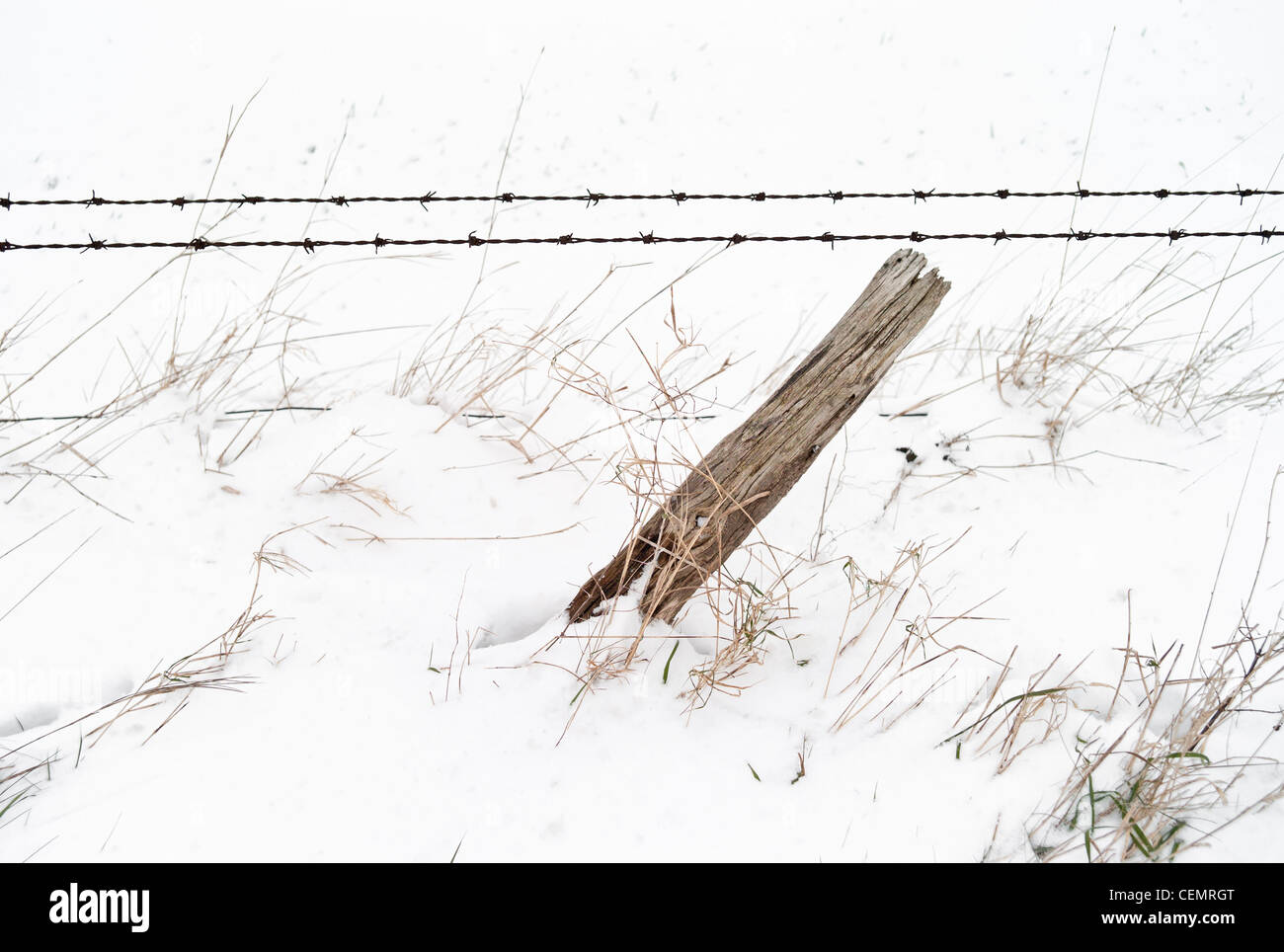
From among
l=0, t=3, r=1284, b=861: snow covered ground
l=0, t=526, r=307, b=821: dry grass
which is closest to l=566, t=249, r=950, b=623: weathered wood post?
l=0, t=3, r=1284, b=861: snow covered ground

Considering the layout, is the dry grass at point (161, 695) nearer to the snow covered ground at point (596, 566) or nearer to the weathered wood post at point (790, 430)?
the snow covered ground at point (596, 566)

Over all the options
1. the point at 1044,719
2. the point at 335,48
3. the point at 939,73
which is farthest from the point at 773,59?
the point at 1044,719

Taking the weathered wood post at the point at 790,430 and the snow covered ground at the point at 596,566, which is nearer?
A: the snow covered ground at the point at 596,566

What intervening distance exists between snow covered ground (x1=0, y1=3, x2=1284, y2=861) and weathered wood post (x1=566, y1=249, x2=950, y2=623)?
0.43 feet

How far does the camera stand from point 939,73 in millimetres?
5836

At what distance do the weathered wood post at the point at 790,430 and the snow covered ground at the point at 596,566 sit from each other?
0.43ft

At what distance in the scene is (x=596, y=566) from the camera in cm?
231

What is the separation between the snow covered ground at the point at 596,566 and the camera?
1.71 metres

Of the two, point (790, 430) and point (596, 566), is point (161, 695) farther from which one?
point (790, 430)

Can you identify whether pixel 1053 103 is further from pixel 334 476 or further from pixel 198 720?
pixel 198 720

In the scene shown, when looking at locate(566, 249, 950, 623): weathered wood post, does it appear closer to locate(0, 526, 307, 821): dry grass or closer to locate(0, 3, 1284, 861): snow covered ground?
locate(0, 3, 1284, 861): snow covered ground

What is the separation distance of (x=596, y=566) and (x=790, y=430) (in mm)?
737

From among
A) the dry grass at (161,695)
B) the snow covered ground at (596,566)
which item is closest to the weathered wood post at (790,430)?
the snow covered ground at (596,566)

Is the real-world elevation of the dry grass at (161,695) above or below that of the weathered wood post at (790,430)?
below
